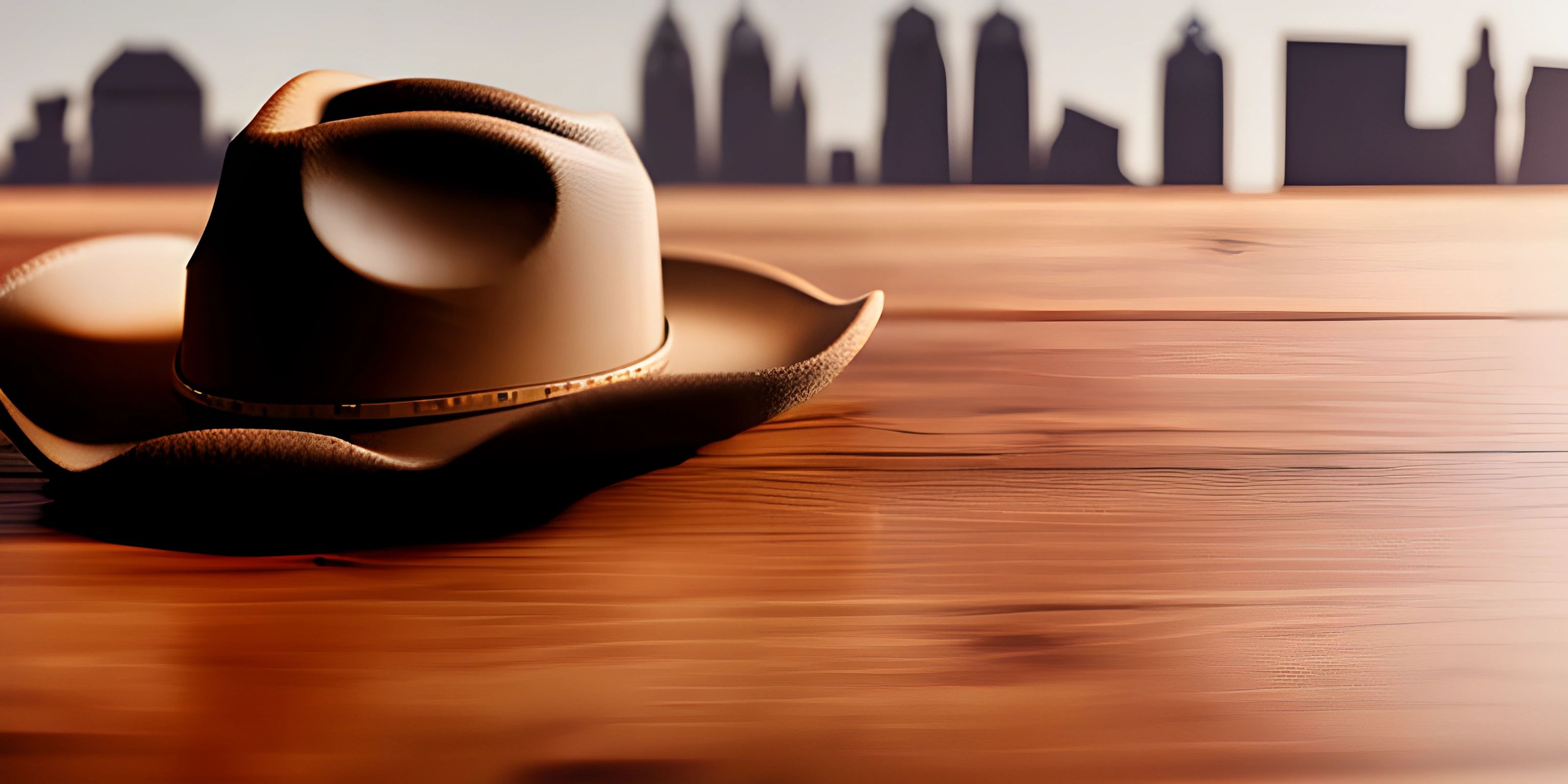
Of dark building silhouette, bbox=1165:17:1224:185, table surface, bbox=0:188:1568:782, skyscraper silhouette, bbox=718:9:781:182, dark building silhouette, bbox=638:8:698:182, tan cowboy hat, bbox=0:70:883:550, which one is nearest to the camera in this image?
table surface, bbox=0:188:1568:782

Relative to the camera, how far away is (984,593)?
0.30 m

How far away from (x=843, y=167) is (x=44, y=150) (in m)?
2.85

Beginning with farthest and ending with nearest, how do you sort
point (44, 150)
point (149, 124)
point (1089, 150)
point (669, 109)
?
point (669, 109), point (1089, 150), point (149, 124), point (44, 150)

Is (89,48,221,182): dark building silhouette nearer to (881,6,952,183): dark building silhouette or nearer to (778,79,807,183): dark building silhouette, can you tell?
(778,79,807,183): dark building silhouette

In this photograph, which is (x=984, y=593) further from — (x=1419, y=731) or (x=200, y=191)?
(x=200, y=191)

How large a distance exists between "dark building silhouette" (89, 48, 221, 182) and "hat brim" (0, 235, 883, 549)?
2945mm

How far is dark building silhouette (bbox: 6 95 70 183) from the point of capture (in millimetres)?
2875

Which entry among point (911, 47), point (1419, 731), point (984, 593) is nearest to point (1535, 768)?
point (1419, 731)

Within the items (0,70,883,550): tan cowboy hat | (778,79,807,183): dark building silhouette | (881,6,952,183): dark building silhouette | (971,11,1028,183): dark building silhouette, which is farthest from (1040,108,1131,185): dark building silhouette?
(0,70,883,550): tan cowboy hat

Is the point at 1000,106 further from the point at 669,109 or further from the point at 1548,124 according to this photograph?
the point at 1548,124

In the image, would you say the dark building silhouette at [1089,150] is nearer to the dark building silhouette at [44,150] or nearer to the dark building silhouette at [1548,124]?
the dark building silhouette at [1548,124]

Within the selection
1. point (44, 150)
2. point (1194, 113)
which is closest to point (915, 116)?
point (1194, 113)

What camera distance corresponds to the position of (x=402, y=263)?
36 cm

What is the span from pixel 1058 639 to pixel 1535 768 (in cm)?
12
